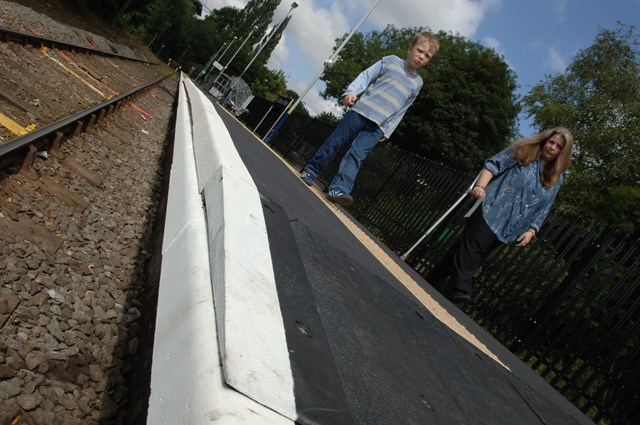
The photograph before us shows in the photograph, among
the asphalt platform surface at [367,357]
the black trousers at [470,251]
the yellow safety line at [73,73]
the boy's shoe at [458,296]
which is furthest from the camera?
the yellow safety line at [73,73]

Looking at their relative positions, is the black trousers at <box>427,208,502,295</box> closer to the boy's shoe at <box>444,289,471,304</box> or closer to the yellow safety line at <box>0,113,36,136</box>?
the boy's shoe at <box>444,289,471,304</box>

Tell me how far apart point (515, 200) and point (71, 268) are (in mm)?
4115

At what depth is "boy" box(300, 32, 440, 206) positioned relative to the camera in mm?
5160

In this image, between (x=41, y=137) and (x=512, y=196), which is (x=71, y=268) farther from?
(x=512, y=196)

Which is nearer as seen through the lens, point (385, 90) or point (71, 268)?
point (71, 268)

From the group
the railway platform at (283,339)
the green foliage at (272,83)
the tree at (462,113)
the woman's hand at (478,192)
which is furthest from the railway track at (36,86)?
the green foliage at (272,83)

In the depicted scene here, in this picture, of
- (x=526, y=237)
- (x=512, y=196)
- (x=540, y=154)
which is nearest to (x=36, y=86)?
(x=512, y=196)

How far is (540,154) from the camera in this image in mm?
4516

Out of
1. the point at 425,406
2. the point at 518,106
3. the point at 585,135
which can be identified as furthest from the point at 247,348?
the point at 518,106

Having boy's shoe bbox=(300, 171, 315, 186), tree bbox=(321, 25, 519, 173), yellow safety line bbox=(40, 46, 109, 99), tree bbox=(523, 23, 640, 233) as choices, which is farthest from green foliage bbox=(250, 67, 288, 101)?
boy's shoe bbox=(300, 171, 315, 186)

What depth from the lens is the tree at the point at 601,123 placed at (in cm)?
2055

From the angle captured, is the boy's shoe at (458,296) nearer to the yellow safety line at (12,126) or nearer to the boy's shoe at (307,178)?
the boy's shoe at (307,178)

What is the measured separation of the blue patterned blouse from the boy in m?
1.43

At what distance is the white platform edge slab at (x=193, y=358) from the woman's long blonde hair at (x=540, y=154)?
3848mm
